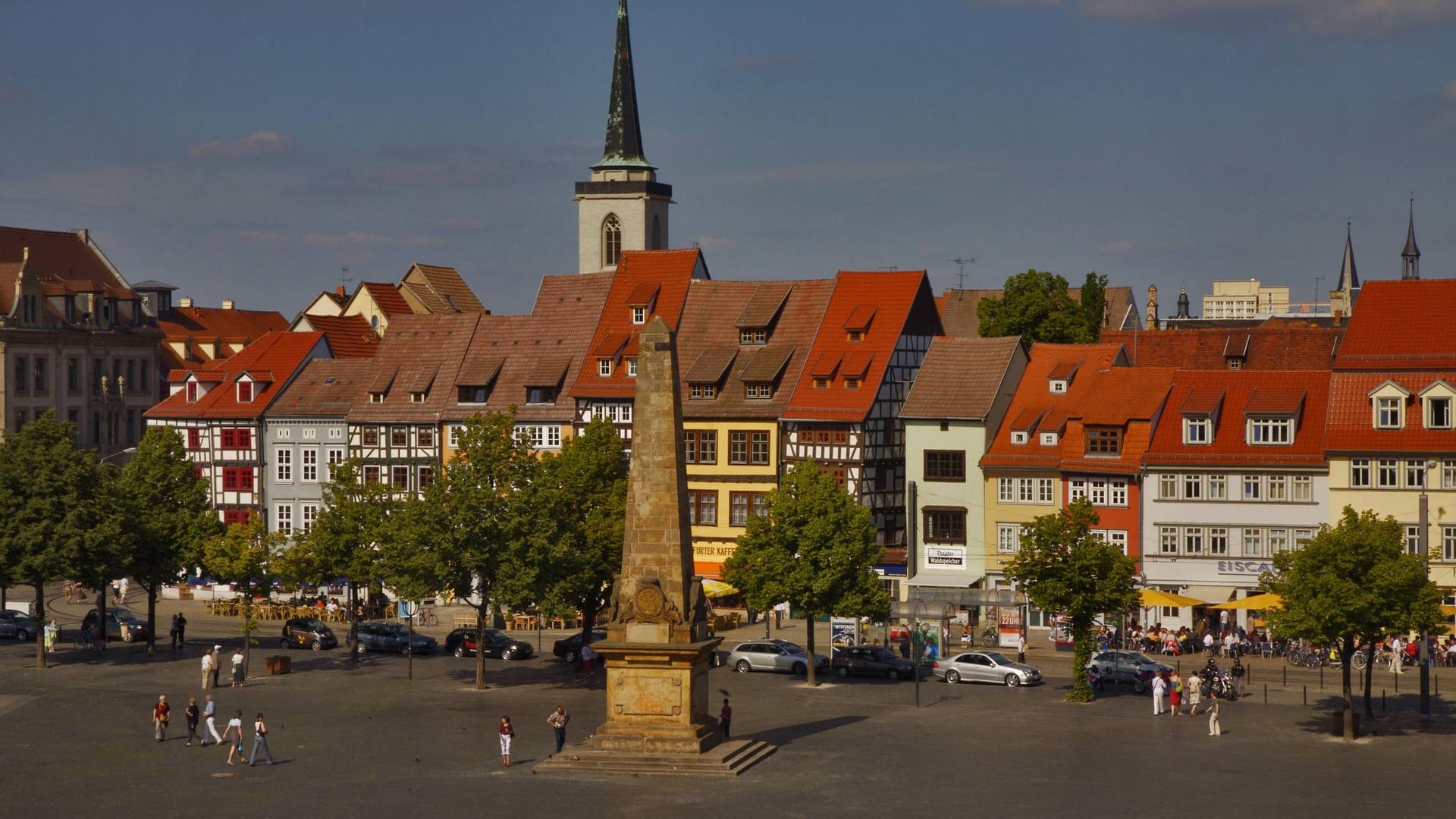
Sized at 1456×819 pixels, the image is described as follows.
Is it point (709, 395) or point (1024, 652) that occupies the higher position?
point (709, 395)

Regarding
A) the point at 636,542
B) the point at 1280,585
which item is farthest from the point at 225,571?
the point at 1280,585

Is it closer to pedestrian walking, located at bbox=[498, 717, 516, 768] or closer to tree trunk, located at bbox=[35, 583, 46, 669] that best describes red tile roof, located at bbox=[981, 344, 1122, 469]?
tree trunk, located at bbox=[35, 583, 46, 669]

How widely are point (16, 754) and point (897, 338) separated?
154 ft

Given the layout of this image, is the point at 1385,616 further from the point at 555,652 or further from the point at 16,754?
the point at 16,754

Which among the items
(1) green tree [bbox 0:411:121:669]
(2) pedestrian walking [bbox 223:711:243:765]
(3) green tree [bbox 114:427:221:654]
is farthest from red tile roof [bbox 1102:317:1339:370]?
(2) pedestrian walking [bbox 223:711:243:765]

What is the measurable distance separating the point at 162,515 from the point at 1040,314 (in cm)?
4722

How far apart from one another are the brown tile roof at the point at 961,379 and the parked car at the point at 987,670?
57.6 feet

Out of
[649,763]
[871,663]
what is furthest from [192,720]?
[871,663]

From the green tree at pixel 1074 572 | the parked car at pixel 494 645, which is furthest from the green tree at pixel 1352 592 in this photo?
the parked car at pixel 494 645

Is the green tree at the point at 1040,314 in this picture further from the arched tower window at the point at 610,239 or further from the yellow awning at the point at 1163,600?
the arched tower window at the point at 610,239

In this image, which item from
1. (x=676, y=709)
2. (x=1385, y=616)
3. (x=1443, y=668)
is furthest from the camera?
(x=1443, y=668)

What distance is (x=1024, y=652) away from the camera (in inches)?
3088

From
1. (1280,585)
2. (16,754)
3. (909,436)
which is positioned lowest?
(16,754)

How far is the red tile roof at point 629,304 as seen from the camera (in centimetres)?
9712
